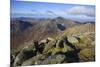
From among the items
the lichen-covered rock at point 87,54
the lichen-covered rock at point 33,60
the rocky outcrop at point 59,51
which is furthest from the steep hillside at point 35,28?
the lichen-covered rock at point 87,54

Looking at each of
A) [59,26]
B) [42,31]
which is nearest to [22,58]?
[42,31]

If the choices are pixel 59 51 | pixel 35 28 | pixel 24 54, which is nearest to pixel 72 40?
pixel 59 51

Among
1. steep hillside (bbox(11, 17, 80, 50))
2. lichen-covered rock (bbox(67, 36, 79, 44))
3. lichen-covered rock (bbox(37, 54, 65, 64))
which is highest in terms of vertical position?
steep hillside (bbox(11, 17, 80, 50))

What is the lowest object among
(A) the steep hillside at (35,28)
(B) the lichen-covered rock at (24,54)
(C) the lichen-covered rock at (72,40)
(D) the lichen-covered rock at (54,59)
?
(D) the lichen-covered rock at (54,59)

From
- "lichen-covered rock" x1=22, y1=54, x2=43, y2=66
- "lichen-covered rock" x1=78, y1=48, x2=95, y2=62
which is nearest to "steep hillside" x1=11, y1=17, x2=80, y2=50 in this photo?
"lichen-covered rock" x1=22, y1=54, x2=43, y2=66

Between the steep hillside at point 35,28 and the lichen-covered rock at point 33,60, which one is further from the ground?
the steep hillside at point 35,28

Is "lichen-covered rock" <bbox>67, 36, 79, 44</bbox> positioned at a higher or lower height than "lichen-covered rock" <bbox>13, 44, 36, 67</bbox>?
higher

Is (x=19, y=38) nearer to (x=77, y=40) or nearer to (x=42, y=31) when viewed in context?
(x=42, y=31)

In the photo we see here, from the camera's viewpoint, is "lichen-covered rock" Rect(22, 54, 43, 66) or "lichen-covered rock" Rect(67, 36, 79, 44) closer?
"lichen-covered rock" Rect(22, 54, 43, 66)

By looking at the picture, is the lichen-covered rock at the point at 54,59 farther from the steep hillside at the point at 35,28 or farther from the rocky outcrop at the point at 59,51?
the steep hillside at the point at 35,28

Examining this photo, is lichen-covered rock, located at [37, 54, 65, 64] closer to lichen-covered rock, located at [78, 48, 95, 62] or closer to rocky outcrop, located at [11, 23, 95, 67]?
rocky outcrop, located at [11, 23, 95, 67]

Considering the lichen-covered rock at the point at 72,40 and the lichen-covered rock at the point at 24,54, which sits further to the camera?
the lichen-covered rock at the point at 72,40
